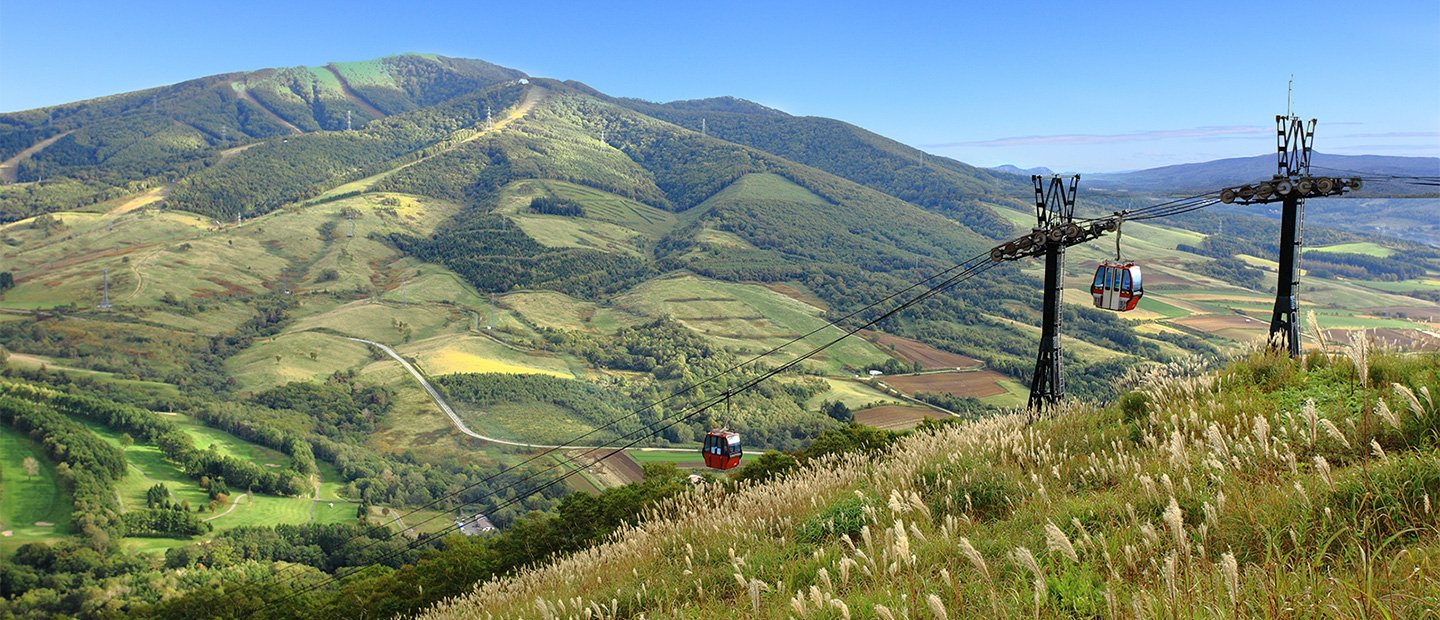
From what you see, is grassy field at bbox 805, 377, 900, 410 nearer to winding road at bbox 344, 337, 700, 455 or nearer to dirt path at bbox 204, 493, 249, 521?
winding road at bbox 344, 337, 700, 455

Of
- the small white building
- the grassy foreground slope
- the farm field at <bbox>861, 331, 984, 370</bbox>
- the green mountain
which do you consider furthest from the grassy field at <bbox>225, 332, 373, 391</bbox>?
the grassy foreground slope

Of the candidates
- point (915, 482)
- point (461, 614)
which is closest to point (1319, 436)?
point (915, 482)

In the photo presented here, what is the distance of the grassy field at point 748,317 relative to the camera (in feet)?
502

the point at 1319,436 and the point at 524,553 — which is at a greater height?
the point at 1319,436

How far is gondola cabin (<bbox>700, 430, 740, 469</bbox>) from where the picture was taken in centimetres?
3456

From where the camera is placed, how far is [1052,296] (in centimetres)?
1767

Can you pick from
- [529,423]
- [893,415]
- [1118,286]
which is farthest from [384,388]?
[1118,286]

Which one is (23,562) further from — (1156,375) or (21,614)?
(1156,375)

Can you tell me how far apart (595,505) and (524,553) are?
2819mm

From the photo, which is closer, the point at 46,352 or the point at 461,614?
the point at 461,614

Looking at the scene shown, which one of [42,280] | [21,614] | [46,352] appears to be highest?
[42,280]

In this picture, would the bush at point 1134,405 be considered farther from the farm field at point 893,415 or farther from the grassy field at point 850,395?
the grassy field at point 850,395

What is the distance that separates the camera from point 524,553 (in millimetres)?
25953

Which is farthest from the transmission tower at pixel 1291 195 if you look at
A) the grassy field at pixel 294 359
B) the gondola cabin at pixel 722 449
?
the grassy field at pixel 294 359
